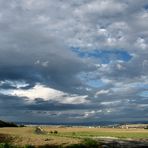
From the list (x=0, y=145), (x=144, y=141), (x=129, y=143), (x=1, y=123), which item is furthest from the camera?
(x=1, y=123)

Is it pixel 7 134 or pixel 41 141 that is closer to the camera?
pixel 41 141

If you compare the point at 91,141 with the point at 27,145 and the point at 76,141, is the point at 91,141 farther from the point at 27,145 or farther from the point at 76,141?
the point at 27,145

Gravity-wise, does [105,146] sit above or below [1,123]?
below

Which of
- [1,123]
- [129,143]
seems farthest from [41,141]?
[1,123]

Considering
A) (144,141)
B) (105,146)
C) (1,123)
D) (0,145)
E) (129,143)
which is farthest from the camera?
(1,123)

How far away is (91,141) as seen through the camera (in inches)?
1596

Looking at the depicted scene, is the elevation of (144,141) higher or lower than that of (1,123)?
lower

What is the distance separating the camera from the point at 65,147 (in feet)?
125

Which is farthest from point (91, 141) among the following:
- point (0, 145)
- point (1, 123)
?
point (1, 123)

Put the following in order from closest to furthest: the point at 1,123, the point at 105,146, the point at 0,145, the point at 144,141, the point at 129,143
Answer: the point at 0,145
the point at 105,146
the point at 129,143
the point at 144,141
the point at 1,123

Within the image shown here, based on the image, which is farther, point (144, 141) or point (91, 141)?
point (144, 141)

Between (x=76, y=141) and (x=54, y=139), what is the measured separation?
2.02 m

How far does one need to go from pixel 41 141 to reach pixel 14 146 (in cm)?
242

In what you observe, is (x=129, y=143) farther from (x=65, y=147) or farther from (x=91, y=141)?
(x=65, y=147)
